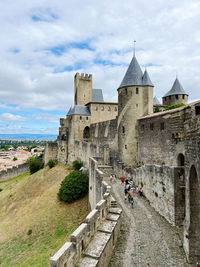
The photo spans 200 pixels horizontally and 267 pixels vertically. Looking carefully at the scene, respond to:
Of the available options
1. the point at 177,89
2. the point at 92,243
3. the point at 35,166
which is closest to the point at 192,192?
the point at 92,243

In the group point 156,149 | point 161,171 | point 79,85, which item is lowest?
point 161,171

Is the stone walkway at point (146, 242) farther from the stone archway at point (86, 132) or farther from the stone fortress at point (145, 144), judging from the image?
the stone archway at point (86, 132)

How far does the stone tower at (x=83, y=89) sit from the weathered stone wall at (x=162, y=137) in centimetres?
A: 2716

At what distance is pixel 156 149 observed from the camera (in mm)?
19422

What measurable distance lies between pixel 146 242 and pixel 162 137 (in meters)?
10.8

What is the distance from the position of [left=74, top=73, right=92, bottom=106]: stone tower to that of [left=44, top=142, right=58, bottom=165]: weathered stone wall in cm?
1296

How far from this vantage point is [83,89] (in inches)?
1923

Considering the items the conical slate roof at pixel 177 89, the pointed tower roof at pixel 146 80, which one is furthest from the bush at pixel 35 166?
the conical slate roof at pixel 177 89

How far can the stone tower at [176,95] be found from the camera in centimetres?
3562

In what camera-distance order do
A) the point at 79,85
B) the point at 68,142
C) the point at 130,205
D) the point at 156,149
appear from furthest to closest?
the point at 79,85
the point at 68,142
the point at 156,149
the point at 130,205

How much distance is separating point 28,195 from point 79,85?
27946mm

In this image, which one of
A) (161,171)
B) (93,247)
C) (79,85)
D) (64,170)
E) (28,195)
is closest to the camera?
(93,247)

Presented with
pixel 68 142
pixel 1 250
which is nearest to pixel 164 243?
pixel 1 250

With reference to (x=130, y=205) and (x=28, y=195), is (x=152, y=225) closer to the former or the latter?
(x=130, y=205)
